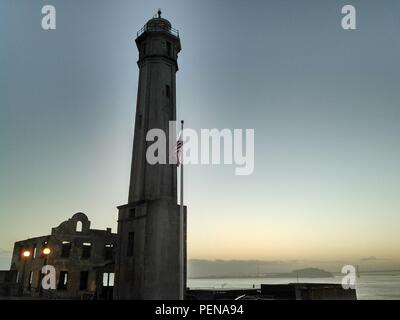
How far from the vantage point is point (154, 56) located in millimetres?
34188

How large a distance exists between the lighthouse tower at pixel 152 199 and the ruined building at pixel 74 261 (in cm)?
1174

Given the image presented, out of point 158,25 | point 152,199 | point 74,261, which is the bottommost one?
point 74,261

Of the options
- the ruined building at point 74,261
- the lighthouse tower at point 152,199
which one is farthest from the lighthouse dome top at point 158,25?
the ruined building at point 74,261

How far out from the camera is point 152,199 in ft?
96.9

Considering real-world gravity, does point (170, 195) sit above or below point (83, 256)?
above

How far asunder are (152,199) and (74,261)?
1801 cm

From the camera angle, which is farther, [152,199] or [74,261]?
[74,261]

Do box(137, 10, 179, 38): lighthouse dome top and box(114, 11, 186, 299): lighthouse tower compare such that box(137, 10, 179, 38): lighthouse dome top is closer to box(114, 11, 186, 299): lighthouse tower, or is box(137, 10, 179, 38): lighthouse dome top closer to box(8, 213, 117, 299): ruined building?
box(114, 11, 186, 299): lighthouse tower

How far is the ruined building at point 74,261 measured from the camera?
129 ft

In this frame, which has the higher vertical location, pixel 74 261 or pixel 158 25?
pixel 158 25

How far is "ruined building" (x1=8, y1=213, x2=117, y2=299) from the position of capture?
39.3 metres
